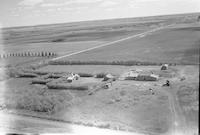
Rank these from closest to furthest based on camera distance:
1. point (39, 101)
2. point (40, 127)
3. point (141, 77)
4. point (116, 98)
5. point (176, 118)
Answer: point (176, 118) → point (40, 127) → point (116, 98) → point (39, 101) → point (141, 77)

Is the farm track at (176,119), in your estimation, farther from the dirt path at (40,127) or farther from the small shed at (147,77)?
the small shed at (147,77)

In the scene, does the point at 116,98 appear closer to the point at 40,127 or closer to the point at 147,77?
the point at 147,77

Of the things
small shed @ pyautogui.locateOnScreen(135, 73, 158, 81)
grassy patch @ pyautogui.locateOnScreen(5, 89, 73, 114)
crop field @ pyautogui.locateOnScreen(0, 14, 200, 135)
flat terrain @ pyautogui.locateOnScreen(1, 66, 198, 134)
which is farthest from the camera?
small shed @ pyautogui.locateOnScreen(135, 73, 158, 81)

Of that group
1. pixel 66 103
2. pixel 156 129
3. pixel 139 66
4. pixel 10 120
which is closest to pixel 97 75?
pixel 139 66

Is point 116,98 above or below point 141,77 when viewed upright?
below

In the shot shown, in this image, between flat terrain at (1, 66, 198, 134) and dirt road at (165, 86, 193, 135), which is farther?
flat terrain at (1, 66, 198, 134)

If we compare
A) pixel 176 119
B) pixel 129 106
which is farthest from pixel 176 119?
pixel 129 106

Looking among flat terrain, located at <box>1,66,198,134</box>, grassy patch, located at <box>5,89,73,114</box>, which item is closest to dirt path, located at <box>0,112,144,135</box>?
flat terrain, located at <box>1,66,198,134</box>

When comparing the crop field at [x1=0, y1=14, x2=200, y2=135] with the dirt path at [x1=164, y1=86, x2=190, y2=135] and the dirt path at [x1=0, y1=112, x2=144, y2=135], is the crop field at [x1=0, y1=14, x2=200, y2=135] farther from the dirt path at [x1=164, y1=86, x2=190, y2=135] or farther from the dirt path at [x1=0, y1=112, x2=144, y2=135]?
the dirt path at [x1=0, y1=112, x2=144, y2=135]

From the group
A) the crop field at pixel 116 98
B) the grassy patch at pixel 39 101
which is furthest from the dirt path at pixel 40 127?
the grassy patch at pixel 39 101

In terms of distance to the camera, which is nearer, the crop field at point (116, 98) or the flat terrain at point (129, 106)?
the flat terrain at point (129, 106)

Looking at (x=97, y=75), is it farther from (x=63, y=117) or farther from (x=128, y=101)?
(x=63, y=117)
